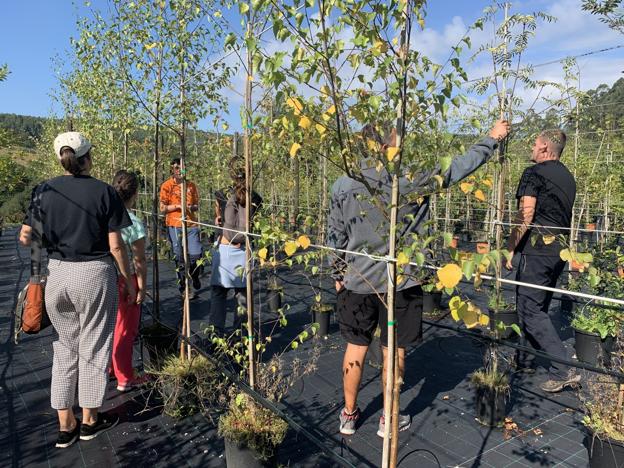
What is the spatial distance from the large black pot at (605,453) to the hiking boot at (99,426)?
9.94 ft

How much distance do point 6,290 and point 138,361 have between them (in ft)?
14.7

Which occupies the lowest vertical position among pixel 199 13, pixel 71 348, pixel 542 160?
pixel 71 348

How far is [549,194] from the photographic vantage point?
3.59 metres

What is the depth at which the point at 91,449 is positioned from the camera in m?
2.82

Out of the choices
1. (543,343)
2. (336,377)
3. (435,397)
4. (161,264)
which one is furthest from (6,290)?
(543,343)

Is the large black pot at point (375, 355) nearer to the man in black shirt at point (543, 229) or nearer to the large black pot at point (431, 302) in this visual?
the man in black shirt at point (543, 229)

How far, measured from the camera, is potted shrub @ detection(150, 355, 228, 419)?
123 inches

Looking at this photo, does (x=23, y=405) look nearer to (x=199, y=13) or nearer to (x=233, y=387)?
(x=233, y=387)

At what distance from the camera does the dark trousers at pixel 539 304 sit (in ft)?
11.7

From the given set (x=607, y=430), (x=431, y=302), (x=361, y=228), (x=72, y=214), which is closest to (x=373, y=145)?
(x=361, y=228)

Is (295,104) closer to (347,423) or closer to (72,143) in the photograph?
(72,143)

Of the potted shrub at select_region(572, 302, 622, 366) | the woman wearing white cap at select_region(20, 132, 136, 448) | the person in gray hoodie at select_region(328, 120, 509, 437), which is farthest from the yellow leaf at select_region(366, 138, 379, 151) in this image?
the potted shrub at select_region(572, 302, 622, 366)

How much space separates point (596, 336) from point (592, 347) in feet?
0.40

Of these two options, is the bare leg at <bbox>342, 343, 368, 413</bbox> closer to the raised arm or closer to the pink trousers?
the raised arm
